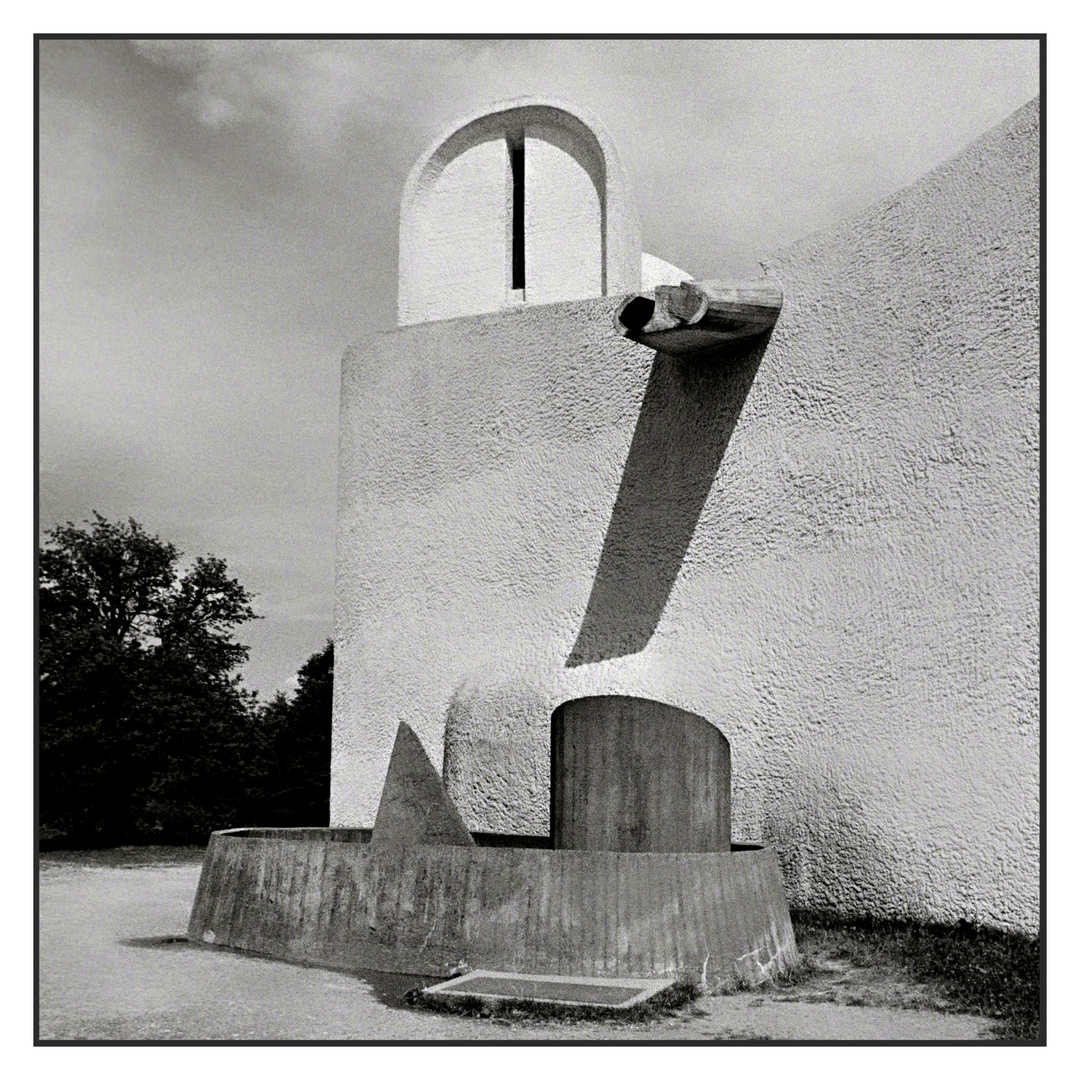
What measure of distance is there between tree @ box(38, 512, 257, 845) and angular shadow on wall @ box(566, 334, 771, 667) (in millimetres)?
4178

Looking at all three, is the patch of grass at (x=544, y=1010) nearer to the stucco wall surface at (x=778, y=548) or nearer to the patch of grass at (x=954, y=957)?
the patch of grass at (x=954, y=957)

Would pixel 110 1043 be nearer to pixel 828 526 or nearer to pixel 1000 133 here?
pixel 828 526

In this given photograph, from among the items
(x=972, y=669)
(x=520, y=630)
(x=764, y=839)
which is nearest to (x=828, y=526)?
(x=972, y=669)

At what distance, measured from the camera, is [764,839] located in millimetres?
8758

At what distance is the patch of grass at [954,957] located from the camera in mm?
5695

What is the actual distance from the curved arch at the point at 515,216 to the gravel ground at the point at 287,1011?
6.99m

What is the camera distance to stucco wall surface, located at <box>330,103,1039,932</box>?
7.50 m

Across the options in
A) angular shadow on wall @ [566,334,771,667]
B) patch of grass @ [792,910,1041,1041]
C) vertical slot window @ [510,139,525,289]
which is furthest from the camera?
vertical slot window @ [510,139,525,289]

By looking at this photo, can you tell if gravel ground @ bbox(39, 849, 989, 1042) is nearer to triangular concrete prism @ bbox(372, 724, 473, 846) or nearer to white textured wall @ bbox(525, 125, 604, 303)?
triangular concrete prism @ bbox(372, 724, 473, 846)

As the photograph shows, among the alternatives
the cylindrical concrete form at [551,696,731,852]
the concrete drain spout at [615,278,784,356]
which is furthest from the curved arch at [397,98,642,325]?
the cylindrical concrete form at [551,696,731,852]

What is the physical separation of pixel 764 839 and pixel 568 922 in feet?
10.1

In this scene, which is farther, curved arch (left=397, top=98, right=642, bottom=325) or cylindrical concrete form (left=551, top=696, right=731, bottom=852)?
curved arch (left=397, top=98, right=642, bottom=325)

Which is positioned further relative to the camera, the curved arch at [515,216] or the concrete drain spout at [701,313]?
the curved arch at [515,216]

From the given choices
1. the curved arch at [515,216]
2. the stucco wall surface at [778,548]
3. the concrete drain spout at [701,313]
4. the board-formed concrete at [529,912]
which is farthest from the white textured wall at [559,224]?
the board-formed concrete at [529,912]
